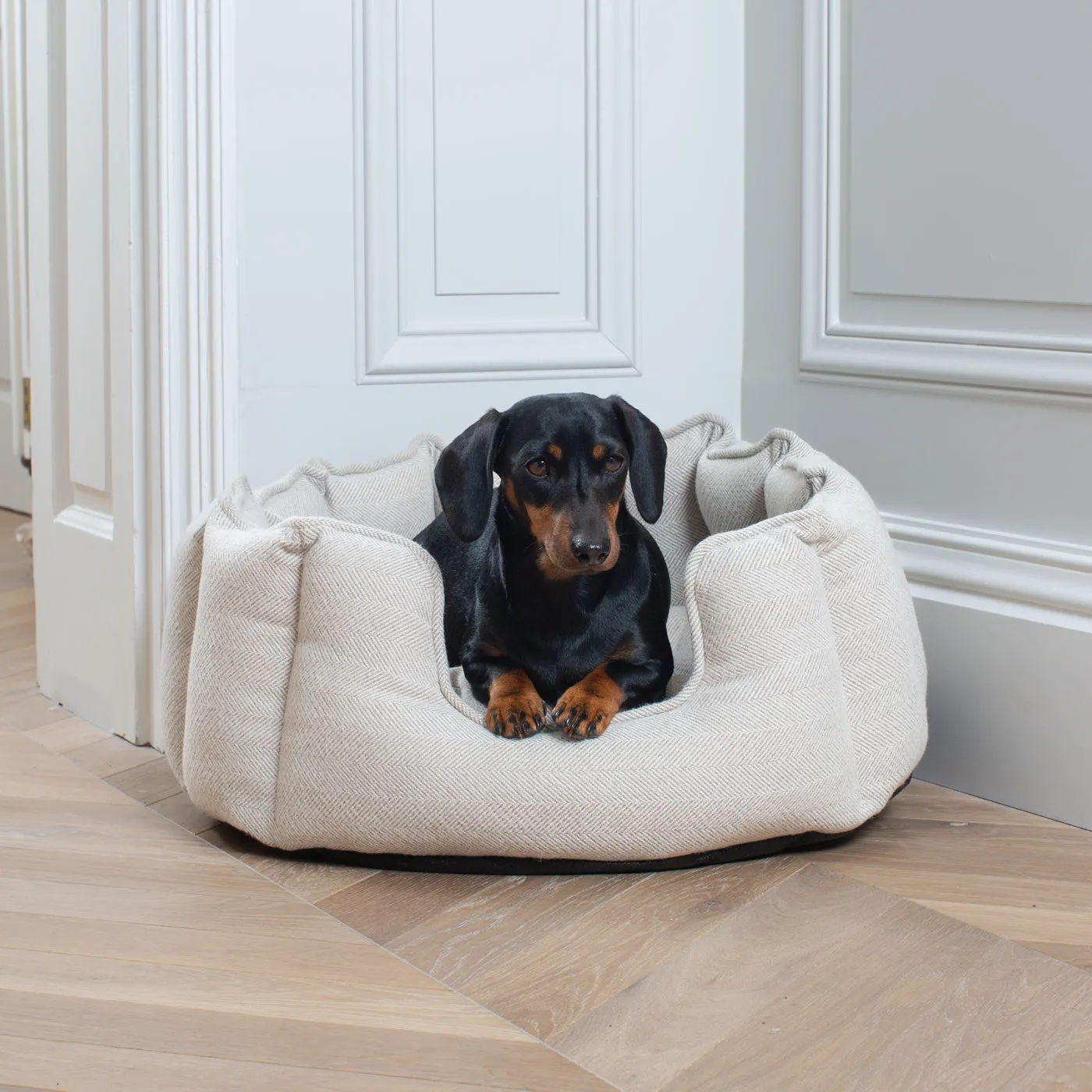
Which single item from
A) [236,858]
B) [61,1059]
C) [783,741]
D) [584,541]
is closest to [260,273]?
[584,541]

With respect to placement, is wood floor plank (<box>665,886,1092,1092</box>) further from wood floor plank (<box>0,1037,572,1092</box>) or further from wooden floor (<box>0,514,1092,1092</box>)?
wood floor plank (<box>0,1037,572,1092</box>)

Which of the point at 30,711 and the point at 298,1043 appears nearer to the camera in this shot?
the point at 298,1043

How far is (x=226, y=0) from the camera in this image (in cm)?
200

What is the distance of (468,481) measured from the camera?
179 cm

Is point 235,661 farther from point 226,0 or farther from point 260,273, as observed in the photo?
point 226,0

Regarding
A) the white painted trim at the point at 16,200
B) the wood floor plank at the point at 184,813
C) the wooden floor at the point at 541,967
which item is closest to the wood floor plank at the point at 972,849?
the wooden floor at the point at 541,967

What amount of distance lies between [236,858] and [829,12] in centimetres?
162

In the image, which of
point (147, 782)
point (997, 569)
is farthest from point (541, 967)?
point (997, 569)

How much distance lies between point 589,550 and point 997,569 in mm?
704

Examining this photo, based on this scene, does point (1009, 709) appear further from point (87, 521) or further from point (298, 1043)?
point (87, 521)

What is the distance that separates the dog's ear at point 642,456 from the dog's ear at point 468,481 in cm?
19

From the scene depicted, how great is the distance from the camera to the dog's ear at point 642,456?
186cm

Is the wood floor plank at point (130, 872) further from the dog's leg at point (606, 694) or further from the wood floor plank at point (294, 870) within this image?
the dog's leg at point (606, 694)

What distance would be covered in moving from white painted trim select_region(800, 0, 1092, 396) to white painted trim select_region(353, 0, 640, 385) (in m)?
0.30
